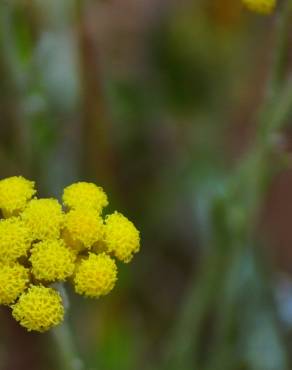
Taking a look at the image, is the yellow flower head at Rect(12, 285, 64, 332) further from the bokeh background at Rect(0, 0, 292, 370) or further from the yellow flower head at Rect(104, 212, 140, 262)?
the bokeh background at Rect(0, 0, 292, 370)

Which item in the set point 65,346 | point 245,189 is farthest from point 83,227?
point 245,189

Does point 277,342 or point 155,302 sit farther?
point 155,302

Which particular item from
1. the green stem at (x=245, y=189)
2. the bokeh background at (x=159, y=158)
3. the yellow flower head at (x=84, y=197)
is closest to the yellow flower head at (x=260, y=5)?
the green stem at (x=245, y=189)

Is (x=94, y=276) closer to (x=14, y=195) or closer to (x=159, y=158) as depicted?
(x=14, y=195)

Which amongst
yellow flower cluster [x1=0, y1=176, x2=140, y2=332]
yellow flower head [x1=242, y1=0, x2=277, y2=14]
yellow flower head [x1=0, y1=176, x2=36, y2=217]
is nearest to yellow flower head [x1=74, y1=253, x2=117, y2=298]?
yellow flower cluster [x1=0, y1=176, x2=140, y2=332]

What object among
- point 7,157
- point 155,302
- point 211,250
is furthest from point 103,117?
point 155,302

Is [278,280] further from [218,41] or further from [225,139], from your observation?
[218,41]

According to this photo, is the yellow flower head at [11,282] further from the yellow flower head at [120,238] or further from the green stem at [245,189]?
the green stem at [245,189]
